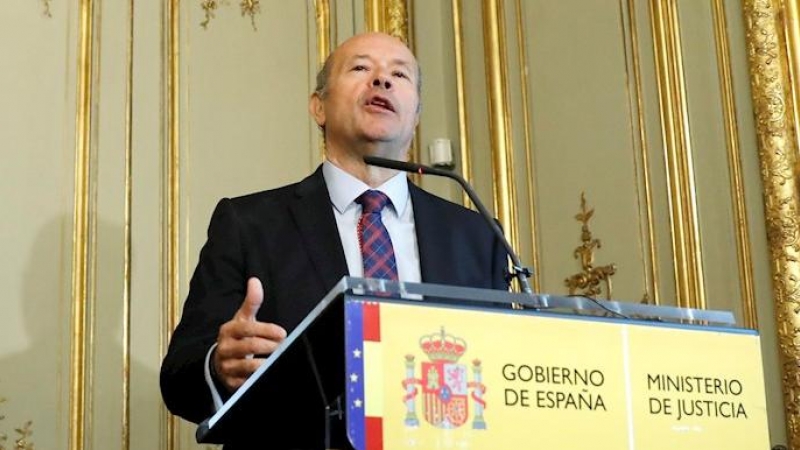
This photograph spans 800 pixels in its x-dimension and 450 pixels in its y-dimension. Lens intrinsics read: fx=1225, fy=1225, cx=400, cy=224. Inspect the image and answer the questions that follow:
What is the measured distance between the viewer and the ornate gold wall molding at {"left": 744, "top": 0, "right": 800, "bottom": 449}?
3.18 metres

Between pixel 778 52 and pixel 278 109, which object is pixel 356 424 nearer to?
pixel 778 52

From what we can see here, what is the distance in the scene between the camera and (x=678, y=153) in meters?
3.54

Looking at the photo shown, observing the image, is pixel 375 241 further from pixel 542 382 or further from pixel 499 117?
pixel 499 117

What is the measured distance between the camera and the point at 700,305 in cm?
342

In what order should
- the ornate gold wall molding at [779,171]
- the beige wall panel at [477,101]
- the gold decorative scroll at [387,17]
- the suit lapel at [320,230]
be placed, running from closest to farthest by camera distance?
the suit lapel at [320,230] < the ornate gold wall molding at [779,171] < the beige wall panel at [477,101] < the gold decorative scroll at [387,17]

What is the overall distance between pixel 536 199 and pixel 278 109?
88 cm

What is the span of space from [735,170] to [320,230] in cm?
154

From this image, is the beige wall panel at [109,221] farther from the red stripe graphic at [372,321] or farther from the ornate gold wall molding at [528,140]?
the red stripe graphic at [372,321]

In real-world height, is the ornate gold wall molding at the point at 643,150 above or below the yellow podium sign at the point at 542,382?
above

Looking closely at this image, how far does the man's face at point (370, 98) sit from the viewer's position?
2580 mm

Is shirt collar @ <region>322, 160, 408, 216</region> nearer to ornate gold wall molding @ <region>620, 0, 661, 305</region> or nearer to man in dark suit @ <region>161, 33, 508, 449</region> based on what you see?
man in dark suit @ <region>161, 33, 508, 449</region>

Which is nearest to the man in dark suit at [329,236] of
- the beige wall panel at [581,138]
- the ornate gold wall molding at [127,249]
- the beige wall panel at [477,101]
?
the ornate gold wall molding at [127,249]

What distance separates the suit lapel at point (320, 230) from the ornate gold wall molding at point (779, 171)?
1.40 metres

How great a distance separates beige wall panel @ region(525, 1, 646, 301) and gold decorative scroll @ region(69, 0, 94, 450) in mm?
1410
